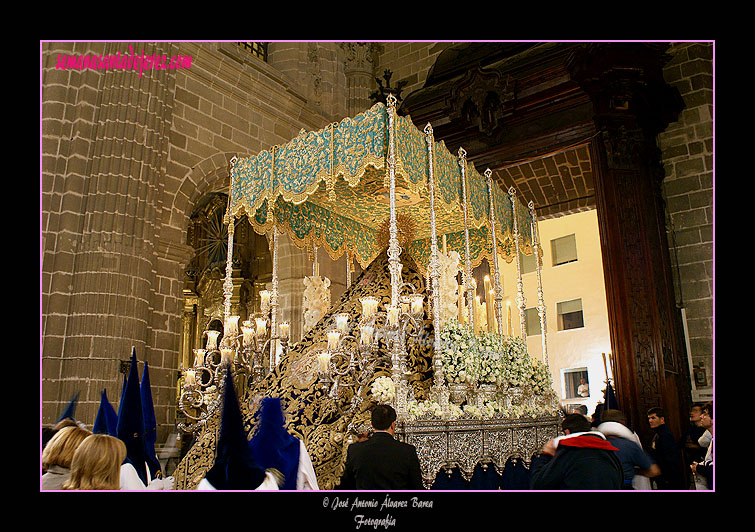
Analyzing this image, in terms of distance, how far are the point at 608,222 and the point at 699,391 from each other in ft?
8.13

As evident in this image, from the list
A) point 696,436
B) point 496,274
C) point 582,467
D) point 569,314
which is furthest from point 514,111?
point 569,314

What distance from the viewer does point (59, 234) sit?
763 centimetres

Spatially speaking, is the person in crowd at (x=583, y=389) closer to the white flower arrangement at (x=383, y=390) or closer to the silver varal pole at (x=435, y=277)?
the silver varal pole at (x=435, y=277)

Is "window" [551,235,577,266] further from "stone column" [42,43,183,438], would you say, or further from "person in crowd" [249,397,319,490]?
"person in crowd" [249,397,319,490]

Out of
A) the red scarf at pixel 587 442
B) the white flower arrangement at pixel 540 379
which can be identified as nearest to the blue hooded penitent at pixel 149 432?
the red scarf at pixel 587 442

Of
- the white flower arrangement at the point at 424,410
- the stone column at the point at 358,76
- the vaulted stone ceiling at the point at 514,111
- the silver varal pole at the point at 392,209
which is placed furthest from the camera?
the stone column at the point at 358,76

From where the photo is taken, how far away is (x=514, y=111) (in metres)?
9.12

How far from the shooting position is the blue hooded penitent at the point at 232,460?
2.49 metres

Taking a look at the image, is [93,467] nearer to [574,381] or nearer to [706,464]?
[706,464]

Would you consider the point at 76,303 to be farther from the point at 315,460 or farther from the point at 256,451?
the point at 256,451

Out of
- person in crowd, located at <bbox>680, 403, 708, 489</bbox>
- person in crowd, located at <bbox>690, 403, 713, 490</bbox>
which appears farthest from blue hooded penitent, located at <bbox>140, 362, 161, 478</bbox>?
person in crowd, located at <bbox>680, 403, 708, 489</bbox>

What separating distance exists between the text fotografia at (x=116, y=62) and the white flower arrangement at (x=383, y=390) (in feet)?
19.5

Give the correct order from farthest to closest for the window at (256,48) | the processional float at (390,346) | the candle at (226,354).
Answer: the window at (256,48) < the candle at (226,354) < the processional float at (390,346)

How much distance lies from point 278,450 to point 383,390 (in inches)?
75.8
